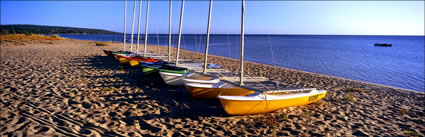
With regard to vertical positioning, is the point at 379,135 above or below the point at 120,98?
below

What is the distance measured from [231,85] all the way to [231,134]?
8.13 feet

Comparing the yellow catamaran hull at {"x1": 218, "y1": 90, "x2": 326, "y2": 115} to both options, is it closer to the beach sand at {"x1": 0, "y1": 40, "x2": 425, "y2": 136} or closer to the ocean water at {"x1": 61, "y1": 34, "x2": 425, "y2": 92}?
the beach sand at {"x1": 0, "y1": 40, "x2": 425, "y2": 136}

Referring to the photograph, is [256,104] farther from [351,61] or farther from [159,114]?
[351,61]

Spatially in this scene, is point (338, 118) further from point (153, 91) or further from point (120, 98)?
point (120, 98)

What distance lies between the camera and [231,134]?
5363 mm

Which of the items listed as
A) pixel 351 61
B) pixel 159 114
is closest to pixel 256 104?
pixel 159 114

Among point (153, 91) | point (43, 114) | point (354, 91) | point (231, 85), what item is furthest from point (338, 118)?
point (43, 114)

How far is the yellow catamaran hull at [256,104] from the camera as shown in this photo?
19.8 feet

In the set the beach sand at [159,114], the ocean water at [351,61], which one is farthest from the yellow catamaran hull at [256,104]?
the ocean water at [351,61]

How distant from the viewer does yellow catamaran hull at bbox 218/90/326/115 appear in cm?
603

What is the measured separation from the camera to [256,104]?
21.0ft

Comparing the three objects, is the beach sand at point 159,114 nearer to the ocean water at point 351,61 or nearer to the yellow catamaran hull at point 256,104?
the yellow catamaran hull at point 256,104

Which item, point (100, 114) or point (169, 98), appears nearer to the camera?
point (100, 114)

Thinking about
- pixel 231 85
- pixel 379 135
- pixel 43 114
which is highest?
pixel 231 85
